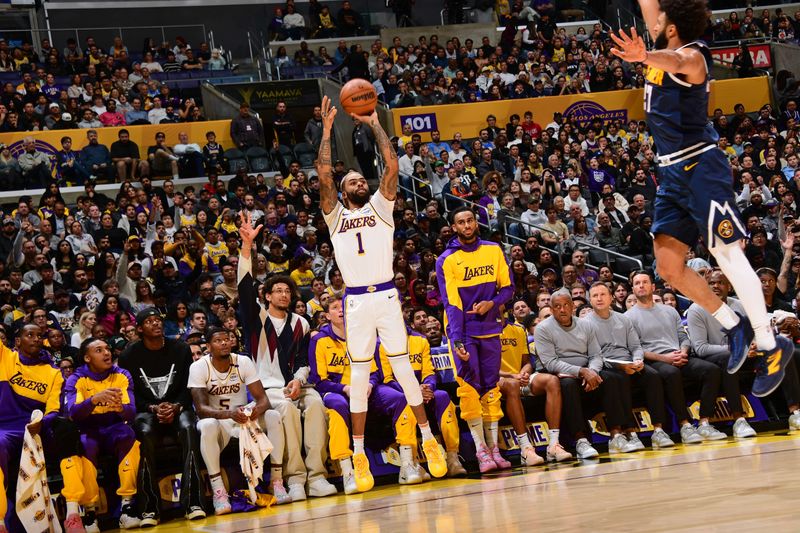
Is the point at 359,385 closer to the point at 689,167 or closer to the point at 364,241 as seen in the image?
the point at 364,241

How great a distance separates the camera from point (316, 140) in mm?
18609

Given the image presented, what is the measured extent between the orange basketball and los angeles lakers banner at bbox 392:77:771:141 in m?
12.6

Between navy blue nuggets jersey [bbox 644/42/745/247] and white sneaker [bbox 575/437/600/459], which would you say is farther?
white sneaker [bbox 575/437/600/459]

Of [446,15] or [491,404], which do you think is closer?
[491,404]

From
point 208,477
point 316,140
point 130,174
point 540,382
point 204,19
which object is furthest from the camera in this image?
point 204,19

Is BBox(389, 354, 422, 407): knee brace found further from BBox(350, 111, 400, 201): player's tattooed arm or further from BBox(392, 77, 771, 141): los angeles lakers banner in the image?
BBox(392, 77, 771, 141): los angeles lakers banner

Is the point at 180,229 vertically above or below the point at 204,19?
below

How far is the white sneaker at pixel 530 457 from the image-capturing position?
8.50m

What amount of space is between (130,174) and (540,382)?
35.4 ft

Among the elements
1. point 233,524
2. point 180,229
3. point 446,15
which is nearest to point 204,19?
point 446,15

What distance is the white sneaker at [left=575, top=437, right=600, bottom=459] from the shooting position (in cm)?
861

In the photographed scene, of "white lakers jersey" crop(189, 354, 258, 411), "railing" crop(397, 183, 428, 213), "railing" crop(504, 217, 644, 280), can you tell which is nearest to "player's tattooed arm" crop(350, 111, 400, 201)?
"white lakers jersey" crop(189, 354, 258, 411)

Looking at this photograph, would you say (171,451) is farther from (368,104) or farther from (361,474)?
(368,104)

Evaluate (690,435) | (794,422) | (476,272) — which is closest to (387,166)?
(476,272)
